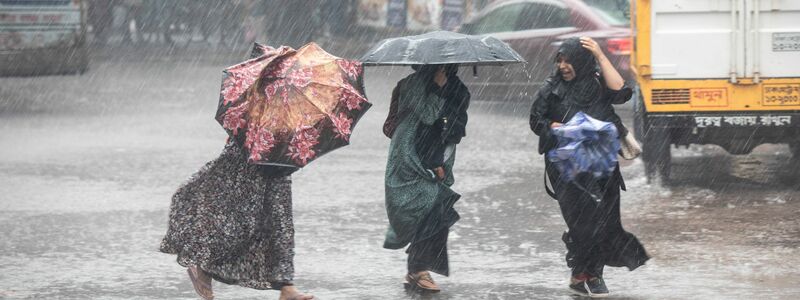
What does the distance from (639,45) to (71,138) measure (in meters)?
6.76

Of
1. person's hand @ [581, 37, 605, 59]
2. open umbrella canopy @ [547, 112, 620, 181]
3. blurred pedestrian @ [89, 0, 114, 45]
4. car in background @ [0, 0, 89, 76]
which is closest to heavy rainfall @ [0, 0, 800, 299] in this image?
person's hand @ [581, 37, 605, 59]

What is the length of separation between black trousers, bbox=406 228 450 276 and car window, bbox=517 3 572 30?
9.28 m

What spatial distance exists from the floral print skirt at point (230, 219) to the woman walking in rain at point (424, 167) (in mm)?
743

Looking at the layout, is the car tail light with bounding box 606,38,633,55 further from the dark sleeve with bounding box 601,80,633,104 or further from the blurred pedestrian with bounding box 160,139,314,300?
the blurred pedestrian with bounding box 160,139,314,300

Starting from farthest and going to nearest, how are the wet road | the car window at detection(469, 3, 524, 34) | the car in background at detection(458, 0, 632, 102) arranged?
the car window at detection(469, 3, 524, 34)
the car in background at detection(458, 0, 632, 102)
the wet road

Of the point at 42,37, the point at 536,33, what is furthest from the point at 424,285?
the point at 42,37

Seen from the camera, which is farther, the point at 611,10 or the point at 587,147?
the point at 611,10

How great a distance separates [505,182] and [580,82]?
437 cm

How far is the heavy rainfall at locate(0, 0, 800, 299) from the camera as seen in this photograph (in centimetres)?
766

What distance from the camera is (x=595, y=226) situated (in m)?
7.12

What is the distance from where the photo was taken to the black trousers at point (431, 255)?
7355 millimetres

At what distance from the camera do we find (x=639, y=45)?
35.4 feet

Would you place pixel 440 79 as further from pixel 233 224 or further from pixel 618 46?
pixel 618 46

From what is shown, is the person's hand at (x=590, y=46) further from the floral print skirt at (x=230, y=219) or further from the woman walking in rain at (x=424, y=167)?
the floral print skirt at (x=230, y=219)
